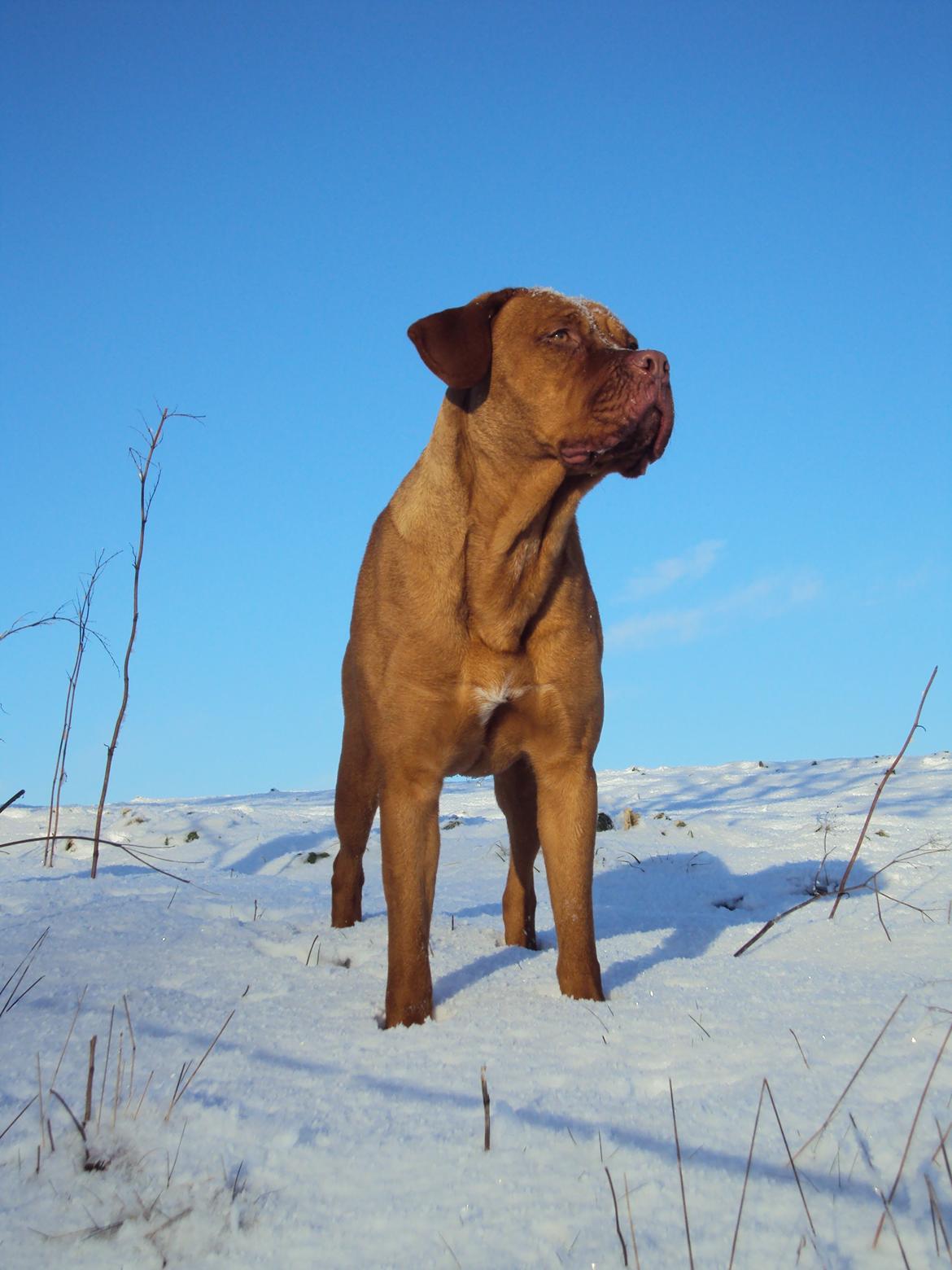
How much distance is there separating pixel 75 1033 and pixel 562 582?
2.14 m

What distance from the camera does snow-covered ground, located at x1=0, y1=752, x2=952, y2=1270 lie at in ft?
4.86

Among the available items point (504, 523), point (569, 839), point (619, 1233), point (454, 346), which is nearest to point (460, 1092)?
point (619, 1233)

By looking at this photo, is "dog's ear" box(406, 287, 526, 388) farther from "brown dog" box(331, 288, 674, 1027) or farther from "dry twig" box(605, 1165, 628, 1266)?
"dry twig" box(605, 1165, 628, 1266)

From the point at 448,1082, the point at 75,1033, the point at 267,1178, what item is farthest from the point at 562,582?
the point at 267,1178

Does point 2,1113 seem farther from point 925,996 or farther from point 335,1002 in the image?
point 925,996

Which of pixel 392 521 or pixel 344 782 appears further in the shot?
pixel 344 782

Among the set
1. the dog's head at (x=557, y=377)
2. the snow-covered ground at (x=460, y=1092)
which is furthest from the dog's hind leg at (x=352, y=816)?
the dog's head at (x=557, y=377)

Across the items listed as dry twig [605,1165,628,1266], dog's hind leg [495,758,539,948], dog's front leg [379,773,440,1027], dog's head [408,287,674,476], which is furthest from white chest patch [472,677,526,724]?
dry twig [605,1165,628,1266]

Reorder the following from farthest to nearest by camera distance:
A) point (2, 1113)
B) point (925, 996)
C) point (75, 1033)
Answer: point (925, 996) → point (75, 1033) → point (2, 1113)

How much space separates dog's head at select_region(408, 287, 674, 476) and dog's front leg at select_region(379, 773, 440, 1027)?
127cm

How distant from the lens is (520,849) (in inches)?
175

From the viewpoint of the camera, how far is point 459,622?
346 cm

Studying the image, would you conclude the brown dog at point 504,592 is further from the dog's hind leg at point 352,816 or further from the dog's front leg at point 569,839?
the dog's hind leg at point 352,816

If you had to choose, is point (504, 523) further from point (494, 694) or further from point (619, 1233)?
point (619, 1233)
